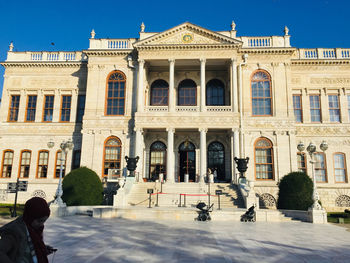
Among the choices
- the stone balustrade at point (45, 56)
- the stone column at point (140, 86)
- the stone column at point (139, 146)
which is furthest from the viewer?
the stone balustrade at point (45, 56)

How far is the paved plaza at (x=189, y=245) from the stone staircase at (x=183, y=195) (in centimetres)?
781

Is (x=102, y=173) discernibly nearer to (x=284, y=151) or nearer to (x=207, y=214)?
(x=207, y=214)

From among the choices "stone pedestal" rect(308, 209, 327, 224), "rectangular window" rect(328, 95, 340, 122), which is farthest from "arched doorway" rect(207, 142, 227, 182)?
"stone pedestal" rect(308, 209, 327, 224)

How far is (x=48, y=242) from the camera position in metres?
8.56

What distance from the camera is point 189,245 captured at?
830cm

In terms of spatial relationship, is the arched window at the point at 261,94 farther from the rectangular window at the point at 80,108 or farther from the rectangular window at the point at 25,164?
the rectangular window at the point at 25,164

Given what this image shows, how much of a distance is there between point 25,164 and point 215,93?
62.7 ft

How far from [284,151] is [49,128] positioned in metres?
21.5

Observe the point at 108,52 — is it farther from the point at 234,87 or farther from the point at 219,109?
the point at 234,87

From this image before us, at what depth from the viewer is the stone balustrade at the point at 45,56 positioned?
2903 centimetres

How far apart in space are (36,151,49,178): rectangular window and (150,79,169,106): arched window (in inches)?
438

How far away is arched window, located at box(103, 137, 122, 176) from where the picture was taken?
84.5 ft

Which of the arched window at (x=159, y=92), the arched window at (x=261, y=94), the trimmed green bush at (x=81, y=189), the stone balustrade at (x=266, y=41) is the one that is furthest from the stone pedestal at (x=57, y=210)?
the stone balustrade at (x=266, y=41)

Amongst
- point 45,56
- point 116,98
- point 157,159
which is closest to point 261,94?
point 157,159
